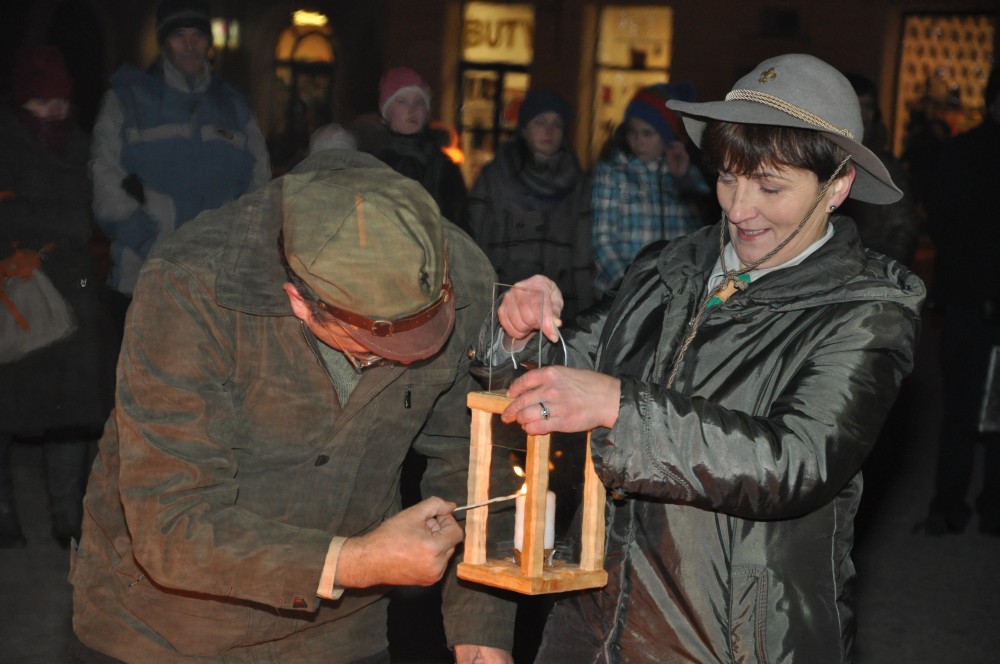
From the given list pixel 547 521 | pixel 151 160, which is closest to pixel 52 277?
pixel 151 160

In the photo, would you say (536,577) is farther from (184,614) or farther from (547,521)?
(184,614)

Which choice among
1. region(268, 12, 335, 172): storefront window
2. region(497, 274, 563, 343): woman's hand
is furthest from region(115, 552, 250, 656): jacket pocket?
region(268, 12, 335, 172): storefront window

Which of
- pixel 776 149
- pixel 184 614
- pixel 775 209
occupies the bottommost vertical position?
pixel 184 614

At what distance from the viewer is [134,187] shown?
5.96m

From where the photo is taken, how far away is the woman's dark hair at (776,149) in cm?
249

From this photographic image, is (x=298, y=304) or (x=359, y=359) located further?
(x=359, y=359)

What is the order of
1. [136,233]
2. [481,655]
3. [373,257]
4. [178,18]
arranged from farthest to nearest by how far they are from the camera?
[178,18] → [136,233] → [481,655] → [373,257]

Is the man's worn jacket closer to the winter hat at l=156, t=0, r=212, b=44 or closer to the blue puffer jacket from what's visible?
the blue puffer jacket

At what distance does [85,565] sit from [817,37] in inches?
410

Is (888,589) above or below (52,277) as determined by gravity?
below

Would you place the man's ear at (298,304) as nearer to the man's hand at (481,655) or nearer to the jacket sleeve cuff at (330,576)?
the jacket sleeve cuff at (330,576)

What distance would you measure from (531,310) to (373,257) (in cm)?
43

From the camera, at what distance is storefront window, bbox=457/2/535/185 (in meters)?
9.29

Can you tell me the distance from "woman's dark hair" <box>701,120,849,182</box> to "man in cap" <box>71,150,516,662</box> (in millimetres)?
619
